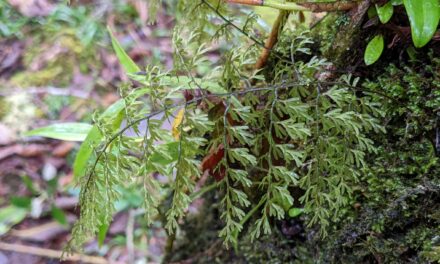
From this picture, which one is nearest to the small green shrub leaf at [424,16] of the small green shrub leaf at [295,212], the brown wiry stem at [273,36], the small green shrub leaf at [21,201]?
the brown wiry stem at [273,36]

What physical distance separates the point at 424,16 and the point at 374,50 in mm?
151

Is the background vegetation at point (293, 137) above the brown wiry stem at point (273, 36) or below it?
below

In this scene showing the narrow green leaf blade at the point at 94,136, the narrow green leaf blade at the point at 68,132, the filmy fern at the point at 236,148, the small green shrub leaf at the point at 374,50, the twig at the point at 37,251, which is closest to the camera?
the filmy fern at the point at 236,148

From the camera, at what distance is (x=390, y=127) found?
3.44ft

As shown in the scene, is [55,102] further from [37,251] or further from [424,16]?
[424,16]

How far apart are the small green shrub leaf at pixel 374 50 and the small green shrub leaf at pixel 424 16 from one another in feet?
0.41

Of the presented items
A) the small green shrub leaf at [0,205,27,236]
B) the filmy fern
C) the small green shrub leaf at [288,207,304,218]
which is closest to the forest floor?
the small green shrub leaf at [0,205,27,236]

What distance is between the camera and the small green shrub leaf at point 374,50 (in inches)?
39.8

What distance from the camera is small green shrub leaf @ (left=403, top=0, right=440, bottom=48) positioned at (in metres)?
0.88

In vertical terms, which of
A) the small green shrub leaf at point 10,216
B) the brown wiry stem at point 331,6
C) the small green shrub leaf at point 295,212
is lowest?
the small green shrub leaf at point 295,212

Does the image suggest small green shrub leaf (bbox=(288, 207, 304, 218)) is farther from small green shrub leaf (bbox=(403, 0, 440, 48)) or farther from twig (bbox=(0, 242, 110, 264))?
twig (bbox=(0, 242, 110, 264))

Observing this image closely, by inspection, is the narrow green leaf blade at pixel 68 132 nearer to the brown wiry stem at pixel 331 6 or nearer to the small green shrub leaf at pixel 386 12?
the brown wiry stem at pixel 331 6

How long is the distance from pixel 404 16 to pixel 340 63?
0.62 feet

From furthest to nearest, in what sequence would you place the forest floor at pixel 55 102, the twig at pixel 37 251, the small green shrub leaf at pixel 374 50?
the forest floor at pixel 55 102 < the twig at pixel 37 251 < the small green shrub leaf at pixel 374 50
